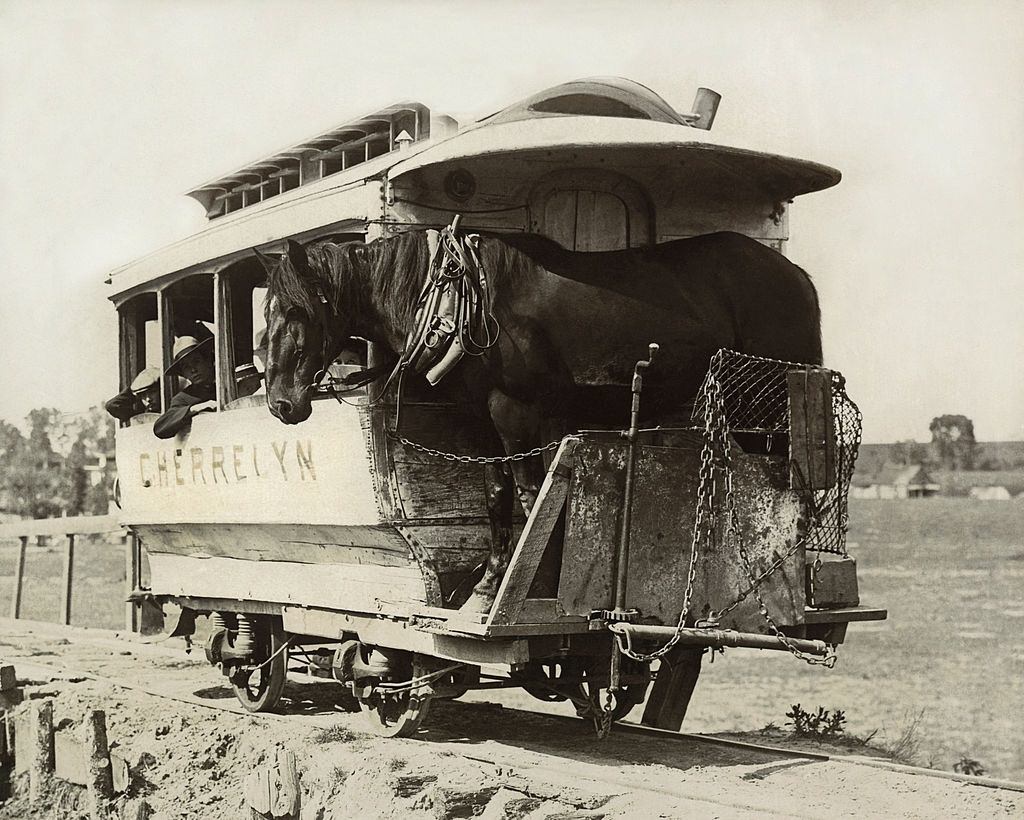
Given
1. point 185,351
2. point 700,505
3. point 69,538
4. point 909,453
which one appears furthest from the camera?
point 909,453

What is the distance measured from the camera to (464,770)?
705cm

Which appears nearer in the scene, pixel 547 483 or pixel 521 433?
pixel 547 483

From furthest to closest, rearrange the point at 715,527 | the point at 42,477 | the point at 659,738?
the point at 42,477 < the point at 659,738 < the point at 715,527

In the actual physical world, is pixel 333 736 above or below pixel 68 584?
below

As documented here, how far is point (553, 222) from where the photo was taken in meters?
8.55

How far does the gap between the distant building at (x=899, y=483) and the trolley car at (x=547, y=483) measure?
3210cm

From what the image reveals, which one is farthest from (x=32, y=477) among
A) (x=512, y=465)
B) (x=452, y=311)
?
(x=452, y=311)

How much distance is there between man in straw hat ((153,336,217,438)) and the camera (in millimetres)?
10141

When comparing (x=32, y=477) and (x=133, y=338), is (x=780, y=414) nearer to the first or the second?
(x=133, y=338)

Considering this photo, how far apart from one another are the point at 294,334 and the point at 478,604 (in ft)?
6.29

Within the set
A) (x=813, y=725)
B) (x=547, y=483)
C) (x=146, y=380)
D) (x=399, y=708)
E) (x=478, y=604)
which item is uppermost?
(x=146, y=380)

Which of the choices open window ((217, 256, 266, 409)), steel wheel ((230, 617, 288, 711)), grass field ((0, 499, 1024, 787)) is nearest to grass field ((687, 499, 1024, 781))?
grass field ((0, 499, 1024, 787))

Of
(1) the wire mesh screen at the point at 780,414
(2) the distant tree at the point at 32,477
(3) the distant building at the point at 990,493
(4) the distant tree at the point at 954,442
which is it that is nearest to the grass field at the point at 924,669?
(4) the distant tree at the point at 954,442

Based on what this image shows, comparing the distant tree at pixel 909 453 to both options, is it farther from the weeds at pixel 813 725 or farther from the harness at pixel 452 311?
the harness at pixel 452 311
